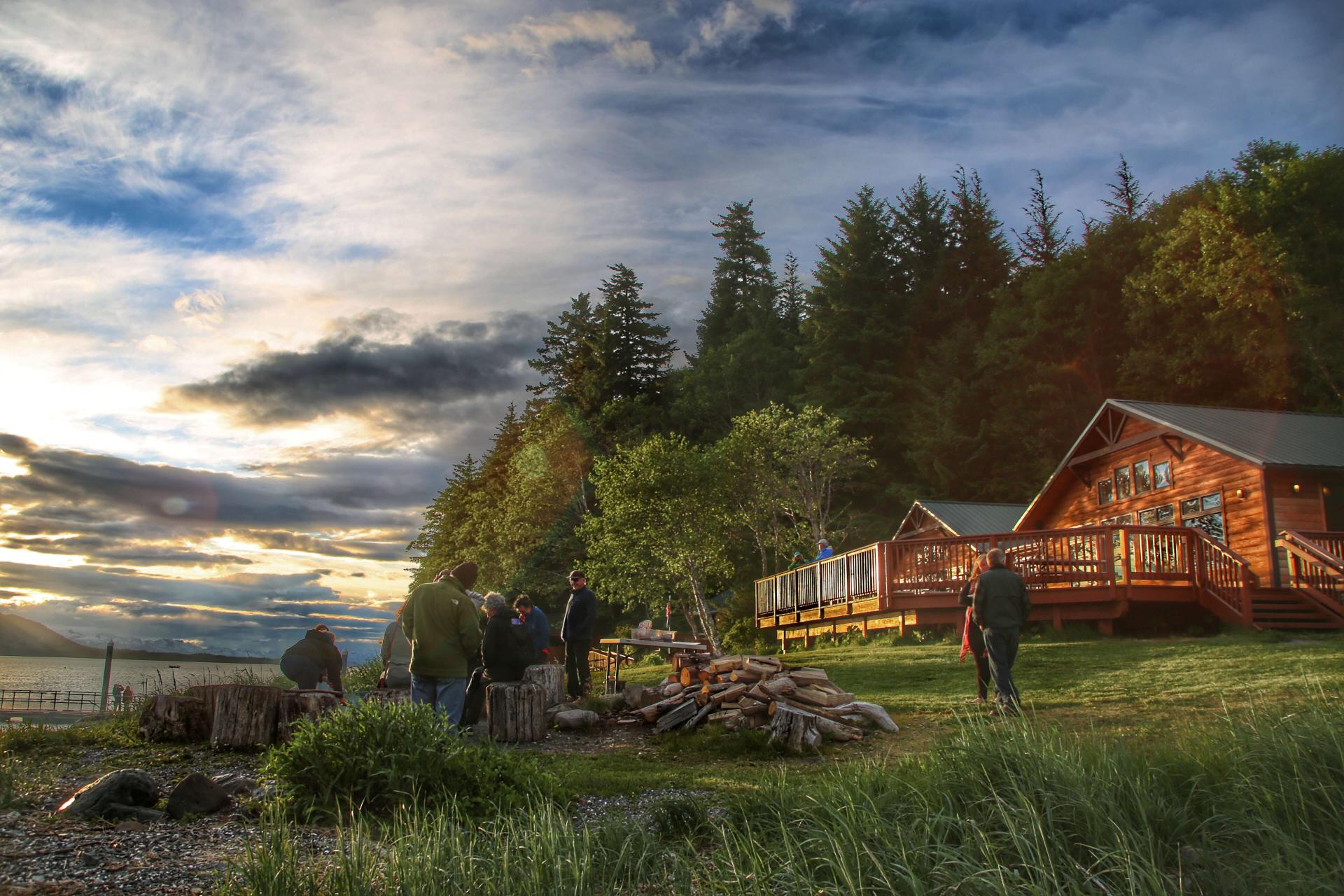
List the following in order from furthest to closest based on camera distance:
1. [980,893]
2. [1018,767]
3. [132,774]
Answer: [132,774] < [1018,767] < [980,893]

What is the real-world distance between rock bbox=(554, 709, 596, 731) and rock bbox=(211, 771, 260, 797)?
15.0 feet

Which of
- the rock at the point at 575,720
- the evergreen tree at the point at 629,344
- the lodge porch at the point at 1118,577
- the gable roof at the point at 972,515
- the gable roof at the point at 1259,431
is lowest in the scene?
the rock at the point at 575,720

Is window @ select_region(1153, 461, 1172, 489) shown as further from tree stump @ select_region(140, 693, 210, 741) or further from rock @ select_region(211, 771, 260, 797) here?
rock @ select_region(211, 771, 260, 797)

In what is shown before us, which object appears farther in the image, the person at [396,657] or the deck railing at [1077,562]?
the deck railing at [1077,562]

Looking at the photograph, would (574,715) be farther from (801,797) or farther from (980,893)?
(980,893)

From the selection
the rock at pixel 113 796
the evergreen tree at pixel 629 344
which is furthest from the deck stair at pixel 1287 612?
the evergreen tree at pixel 629 344

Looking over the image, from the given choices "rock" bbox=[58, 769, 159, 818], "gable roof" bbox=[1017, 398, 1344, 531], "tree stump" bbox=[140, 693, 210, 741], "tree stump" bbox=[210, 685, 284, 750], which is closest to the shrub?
"rock" bbox=[58, 769, 159, 818]

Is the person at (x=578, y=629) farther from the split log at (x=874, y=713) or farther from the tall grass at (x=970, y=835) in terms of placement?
the tall grass at (x=970, y=835)

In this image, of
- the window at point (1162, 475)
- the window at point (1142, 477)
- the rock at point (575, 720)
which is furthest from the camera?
the window at point (1142, 477)

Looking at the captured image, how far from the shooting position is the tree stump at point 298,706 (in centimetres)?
916

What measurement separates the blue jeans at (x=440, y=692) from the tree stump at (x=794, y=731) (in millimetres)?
2993

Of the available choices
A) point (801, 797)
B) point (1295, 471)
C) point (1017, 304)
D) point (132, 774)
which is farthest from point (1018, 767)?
point (1017, 304)

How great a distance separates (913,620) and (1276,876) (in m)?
15.9

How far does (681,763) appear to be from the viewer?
8914mm
